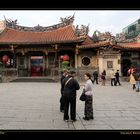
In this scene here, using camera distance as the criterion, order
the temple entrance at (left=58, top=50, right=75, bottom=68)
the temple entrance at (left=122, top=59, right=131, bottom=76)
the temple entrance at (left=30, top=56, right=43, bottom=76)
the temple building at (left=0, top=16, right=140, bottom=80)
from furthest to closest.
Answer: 1. the temple entrance at (left=30, top=56, right=43, bottom=76)
2. the temple entrance at (left=58, top=50, right=75, bottom=68)
3. the temple entrance at (left=122, top=59, right=131, bottom=76)
4. the temple building at (left=0, top=16, right=140, bottom=80)

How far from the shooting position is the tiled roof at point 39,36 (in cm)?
3017

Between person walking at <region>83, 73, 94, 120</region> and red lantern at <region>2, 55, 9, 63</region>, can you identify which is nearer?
person walking at <region>83, 73, 94, 120</region>

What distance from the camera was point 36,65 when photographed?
3262 centimetres

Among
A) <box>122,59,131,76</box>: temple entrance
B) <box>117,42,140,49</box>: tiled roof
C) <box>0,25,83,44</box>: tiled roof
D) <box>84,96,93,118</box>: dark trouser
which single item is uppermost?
<box>0,25,83,44</box>: tiled roof

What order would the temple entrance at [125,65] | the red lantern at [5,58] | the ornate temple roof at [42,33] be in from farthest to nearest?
the temple entrance at [125,65]
the red lantern at [5,58]
the ornate temple roof at [42,33]

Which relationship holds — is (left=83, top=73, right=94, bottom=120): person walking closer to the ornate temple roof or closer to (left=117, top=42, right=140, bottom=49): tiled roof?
the ornate temple roof

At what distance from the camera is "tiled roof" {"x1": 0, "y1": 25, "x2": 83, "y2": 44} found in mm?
30172

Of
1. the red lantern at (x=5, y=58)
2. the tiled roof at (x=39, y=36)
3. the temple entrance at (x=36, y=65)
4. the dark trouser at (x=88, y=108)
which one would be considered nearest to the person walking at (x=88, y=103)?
the dark trouser at (x=88, y=108)

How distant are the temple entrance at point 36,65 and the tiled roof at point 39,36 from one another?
2089 millimetres

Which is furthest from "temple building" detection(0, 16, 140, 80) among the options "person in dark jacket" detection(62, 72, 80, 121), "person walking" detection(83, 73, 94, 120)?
"person in dark jacket" detection(62, 72, 80, 121)

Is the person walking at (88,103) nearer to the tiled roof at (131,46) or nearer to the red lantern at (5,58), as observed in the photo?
the tiled roof at (131,46)

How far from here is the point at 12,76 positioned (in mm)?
29875

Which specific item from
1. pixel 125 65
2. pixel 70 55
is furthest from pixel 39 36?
pixel 125 65
